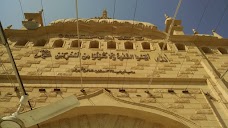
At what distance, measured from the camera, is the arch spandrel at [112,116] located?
9.55 metres

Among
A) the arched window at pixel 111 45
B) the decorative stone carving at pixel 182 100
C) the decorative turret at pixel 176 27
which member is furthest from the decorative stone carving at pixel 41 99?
the decorative turret at pixel 176 27

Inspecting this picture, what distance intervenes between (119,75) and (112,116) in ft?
7.26

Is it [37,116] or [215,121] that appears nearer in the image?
[37,116]

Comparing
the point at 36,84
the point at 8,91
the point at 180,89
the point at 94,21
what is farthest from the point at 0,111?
the point at 94,21

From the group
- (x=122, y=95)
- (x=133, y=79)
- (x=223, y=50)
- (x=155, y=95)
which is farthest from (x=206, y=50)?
(x=122, y=95)

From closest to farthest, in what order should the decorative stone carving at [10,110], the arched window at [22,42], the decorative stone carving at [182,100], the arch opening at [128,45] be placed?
1. the decorative stone carving at [10,110]
2. the decorative stone carving at [182,100]
3. the arched window at [22,42]
4. the arch opening at [128,45]

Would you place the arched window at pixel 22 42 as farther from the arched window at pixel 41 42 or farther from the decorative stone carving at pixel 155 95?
the decorative stone carving at pixel 155 95

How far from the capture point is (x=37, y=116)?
525 centimetres

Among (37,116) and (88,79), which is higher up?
(37,116)

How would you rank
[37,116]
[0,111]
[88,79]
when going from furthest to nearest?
1. [88,79]
2. [0,111]
3. [37,116]

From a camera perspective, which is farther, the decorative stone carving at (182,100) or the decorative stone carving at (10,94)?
the decorative stone carving at (182,100)

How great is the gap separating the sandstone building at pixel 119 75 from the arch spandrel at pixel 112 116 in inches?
1.3

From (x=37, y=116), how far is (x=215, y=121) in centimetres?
640

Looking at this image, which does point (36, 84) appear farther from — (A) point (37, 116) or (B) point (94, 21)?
(B) point (94, 21)
